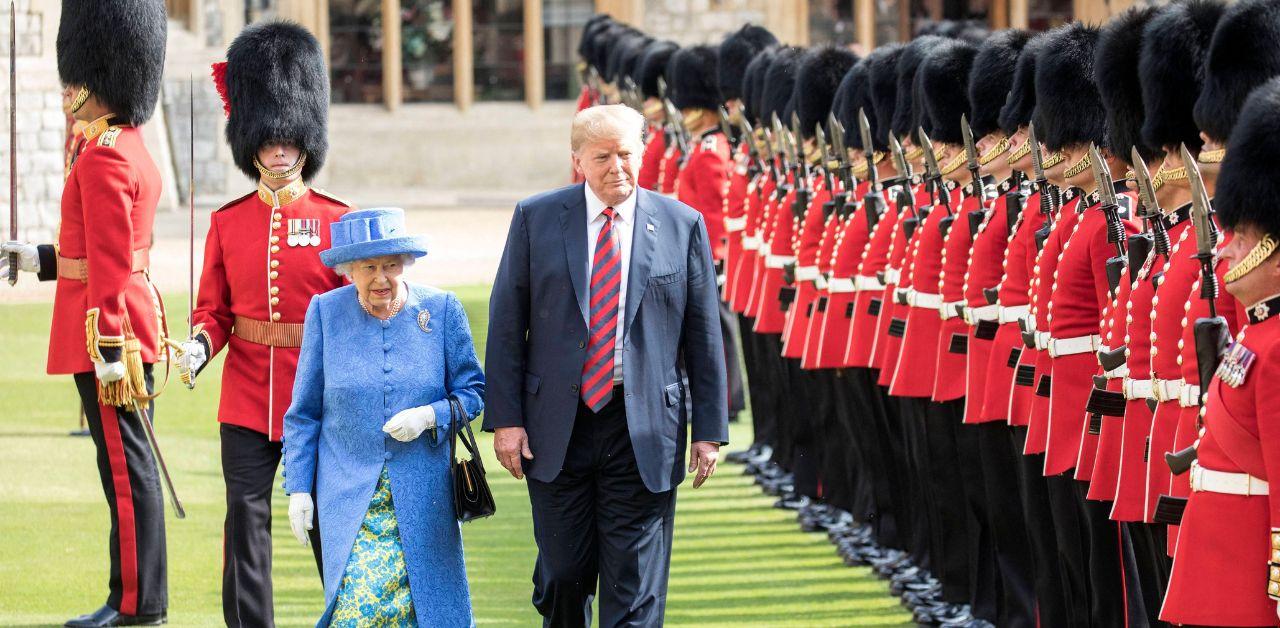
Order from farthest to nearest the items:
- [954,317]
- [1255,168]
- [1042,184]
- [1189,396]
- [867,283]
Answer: [867,283], [954,317], [1042,184], [1189,396], [1255,168]

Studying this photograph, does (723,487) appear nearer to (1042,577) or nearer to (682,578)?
(682,578)

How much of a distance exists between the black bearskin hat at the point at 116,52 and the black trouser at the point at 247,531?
127cm

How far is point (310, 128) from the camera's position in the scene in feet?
18.5

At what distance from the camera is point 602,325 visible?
15.7ft

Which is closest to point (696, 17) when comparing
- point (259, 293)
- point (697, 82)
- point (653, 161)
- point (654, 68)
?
point (654, 68)

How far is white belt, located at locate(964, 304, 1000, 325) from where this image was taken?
5.46m

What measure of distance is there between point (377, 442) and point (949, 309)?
1777mm

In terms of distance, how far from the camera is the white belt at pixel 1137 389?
4242 mm

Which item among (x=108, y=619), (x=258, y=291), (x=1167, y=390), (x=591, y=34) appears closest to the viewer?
(x=1167, y=390)

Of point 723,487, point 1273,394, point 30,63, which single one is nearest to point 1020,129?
point 1273,394

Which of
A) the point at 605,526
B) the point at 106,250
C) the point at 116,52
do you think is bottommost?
the point at 605,526

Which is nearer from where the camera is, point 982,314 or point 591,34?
point 982,314

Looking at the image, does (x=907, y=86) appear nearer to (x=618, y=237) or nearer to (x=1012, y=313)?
(x=1012, y=313)

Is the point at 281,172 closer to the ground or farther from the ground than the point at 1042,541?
farther from the ground
